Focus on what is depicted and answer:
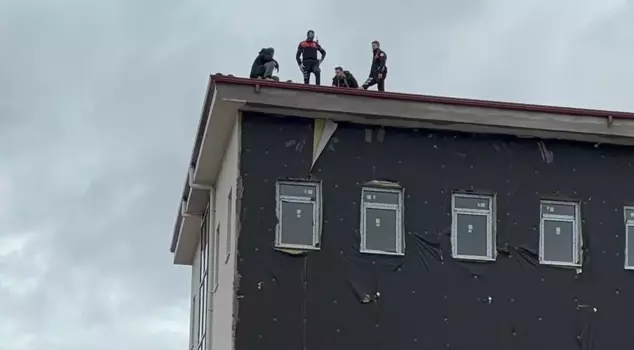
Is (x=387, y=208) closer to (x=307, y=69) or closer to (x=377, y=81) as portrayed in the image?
(x=377, y=81)

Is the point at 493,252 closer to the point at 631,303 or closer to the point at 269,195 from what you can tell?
the point at 631,303

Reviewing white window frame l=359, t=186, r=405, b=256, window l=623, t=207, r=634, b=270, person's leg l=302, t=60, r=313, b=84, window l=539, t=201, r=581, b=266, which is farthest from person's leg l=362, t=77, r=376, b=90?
window l=623, t=207, r=634, b=270

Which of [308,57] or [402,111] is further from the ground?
[308,57]

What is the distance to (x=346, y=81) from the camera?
27.5m

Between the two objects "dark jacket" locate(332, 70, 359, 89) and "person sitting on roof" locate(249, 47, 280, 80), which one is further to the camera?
"dark jacket" locate(332, 70, 359, 89)

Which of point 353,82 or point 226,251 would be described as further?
point 353,82

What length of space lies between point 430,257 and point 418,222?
730mm

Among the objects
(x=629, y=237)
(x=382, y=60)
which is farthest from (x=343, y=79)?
(x=629, y=237)

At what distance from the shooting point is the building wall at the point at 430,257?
24.5 metres

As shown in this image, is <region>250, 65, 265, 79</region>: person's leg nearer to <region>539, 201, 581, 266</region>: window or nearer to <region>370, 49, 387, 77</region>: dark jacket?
<region>370, 49, 387, 77</region>: dark jacket

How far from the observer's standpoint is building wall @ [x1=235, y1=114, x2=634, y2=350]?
80.3 feet

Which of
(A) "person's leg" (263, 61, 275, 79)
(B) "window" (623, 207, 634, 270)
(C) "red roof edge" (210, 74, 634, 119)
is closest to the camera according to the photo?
(C) "red roof edge" (210, 74, 634, 119)

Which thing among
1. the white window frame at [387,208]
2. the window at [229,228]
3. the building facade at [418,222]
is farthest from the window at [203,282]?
the white window frame at [387,208]

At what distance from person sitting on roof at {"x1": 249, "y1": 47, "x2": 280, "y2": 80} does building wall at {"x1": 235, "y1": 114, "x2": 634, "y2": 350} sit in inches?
67.0
